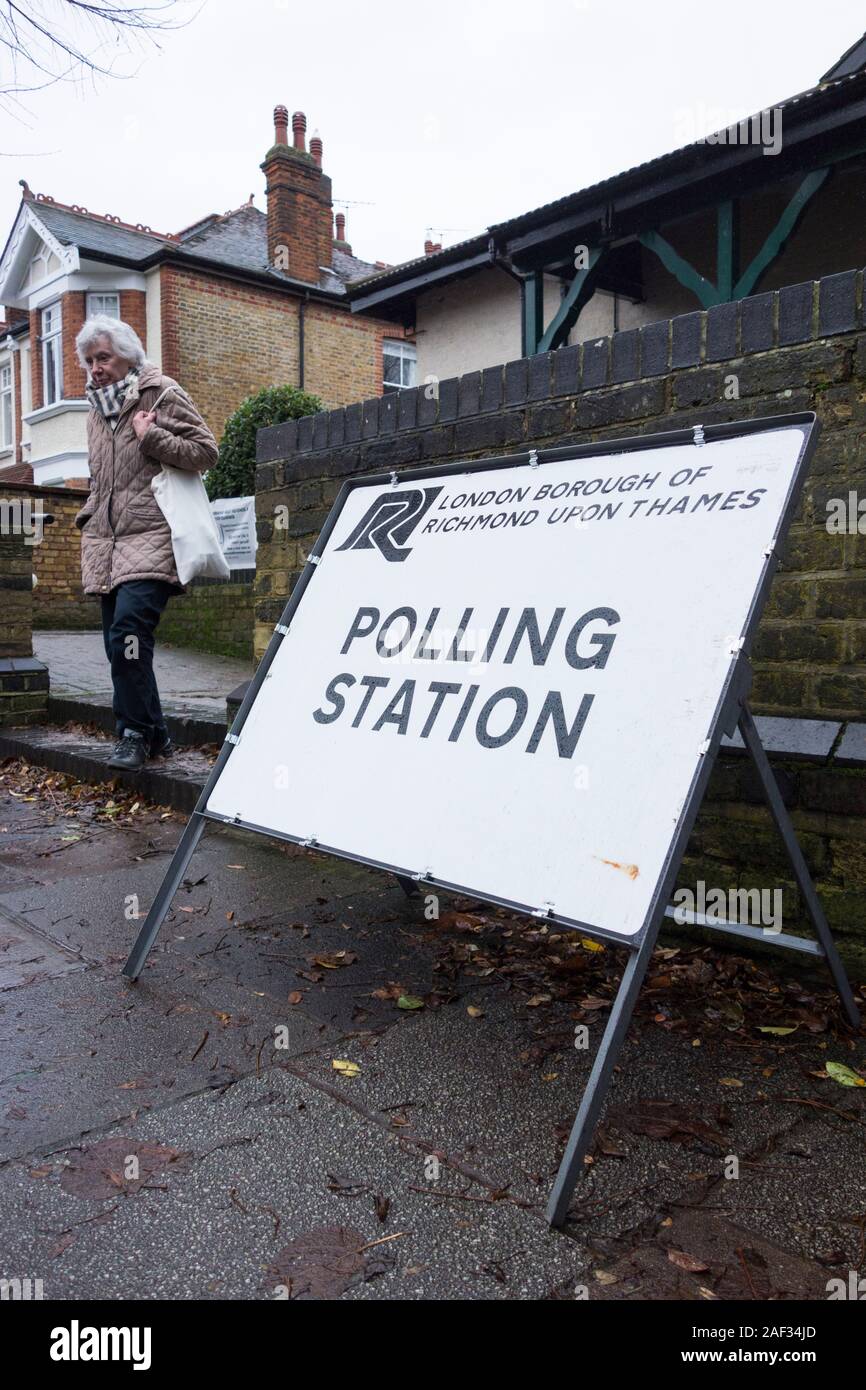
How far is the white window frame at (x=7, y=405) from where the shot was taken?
24.1 metres

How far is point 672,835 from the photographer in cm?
184

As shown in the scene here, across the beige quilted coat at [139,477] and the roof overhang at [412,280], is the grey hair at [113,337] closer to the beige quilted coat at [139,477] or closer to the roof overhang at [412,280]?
the beige quilted coat at [139,477]

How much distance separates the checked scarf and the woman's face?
0.08 feet

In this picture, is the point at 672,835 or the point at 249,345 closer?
the point at 672,835

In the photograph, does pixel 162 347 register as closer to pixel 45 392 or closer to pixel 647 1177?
pixel 45 392

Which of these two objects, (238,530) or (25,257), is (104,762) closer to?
(238,530)

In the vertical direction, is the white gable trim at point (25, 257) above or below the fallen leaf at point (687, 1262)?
above

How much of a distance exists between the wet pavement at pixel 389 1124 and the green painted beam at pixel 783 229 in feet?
25.9

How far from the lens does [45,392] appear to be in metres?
21.5

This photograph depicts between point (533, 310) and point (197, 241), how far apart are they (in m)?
13.1

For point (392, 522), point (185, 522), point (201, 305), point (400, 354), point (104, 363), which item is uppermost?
point (400, 354)

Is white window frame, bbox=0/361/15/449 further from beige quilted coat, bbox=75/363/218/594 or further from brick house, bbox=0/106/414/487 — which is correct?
beige quilted coat, bbox=75/363/218/594

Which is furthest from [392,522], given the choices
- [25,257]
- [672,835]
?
[25,257]
